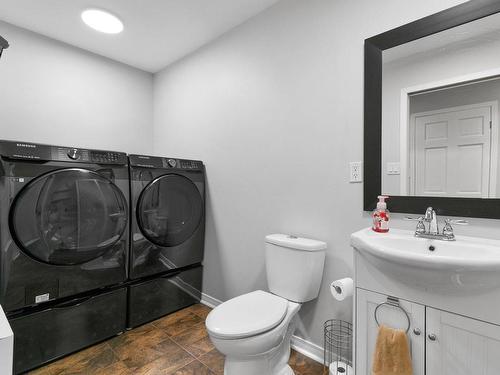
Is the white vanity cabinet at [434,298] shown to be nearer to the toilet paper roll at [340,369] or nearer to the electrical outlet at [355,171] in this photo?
the toilet paper roll at [340,369]

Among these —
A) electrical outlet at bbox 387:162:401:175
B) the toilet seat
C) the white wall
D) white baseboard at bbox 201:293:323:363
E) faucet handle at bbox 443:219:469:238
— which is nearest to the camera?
faucet handle at bbox 443:219:469:238

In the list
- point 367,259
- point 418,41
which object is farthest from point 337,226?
point 418,41

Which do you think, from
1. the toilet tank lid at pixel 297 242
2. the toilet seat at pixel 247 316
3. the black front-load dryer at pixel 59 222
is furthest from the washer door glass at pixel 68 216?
the toilet tank lid at pixel 297 242

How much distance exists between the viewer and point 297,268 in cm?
160

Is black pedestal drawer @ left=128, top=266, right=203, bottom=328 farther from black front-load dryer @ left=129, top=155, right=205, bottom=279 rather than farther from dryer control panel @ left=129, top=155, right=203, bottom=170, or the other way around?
dryer control panel @ left=129, top=155, right=203, bottom=170

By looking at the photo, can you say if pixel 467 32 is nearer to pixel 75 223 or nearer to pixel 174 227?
pixel 174 227

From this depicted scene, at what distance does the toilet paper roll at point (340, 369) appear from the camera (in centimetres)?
142

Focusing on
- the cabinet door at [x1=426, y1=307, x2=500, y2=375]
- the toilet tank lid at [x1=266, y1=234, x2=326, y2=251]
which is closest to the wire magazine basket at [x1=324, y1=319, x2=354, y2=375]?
the toilet tank lid at [x1=266, y1=234, x2=326, y2=251]

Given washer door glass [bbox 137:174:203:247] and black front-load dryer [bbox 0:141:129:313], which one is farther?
washer door glass [bbox 137:174:203:247]

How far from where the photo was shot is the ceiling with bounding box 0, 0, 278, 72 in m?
1.97

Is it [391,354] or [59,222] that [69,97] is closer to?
[59,222]

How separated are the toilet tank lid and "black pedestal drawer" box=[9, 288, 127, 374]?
121cm

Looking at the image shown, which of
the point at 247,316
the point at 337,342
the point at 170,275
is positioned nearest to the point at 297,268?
the point at 247,316

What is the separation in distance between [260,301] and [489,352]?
100 centimetres
